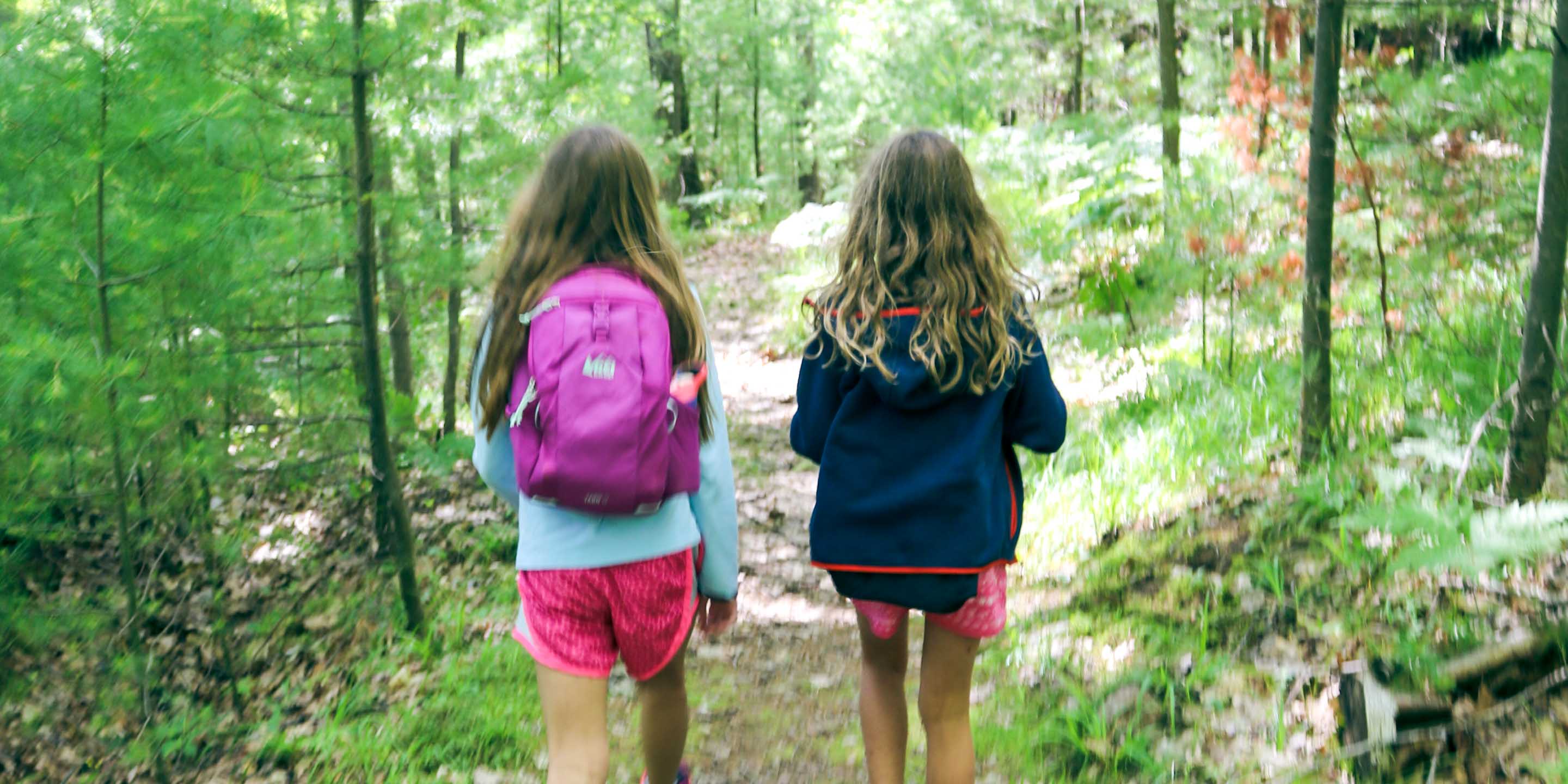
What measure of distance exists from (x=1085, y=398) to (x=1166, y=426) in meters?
1.40

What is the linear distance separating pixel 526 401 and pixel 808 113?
2278cm

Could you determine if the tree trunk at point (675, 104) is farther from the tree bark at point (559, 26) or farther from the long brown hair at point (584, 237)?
the long brown hair at point (584, 237)

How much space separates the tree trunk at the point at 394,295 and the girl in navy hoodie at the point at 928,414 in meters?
3.41

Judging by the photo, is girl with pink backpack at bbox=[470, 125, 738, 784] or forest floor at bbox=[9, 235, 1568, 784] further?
forest floor at bbox=[9, 235, 1568, 784]

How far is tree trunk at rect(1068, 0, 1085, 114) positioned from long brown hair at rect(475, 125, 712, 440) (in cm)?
1105

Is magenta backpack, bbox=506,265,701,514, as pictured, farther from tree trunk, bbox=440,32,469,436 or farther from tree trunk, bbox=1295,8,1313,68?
tree trunk, bbox=1295,8,1313,68

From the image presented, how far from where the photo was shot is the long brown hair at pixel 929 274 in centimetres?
275

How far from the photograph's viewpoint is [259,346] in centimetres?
534

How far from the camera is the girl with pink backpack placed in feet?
8.53

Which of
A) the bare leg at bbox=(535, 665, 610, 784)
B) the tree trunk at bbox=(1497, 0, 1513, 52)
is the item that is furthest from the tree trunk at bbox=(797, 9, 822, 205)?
the bare leg at bbox=(535, 665, 610, 784)

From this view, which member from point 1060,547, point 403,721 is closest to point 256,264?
point 403,721

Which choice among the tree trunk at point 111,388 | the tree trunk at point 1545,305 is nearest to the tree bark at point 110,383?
the tree trunk at point 111,388

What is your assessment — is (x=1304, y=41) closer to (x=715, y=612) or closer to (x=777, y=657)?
(x=777, y=657)

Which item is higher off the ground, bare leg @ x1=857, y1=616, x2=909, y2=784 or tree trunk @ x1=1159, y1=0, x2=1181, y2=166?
tree trunk @ x1=1159, y1=0, x2=1181, y2=166
